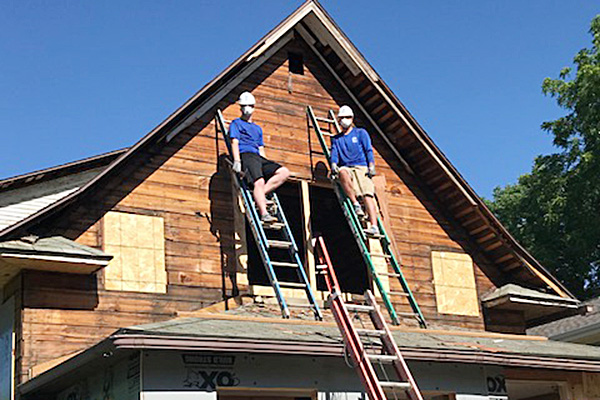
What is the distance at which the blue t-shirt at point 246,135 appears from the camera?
11.6 m

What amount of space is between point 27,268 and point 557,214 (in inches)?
894

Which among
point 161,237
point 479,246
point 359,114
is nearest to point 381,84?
point 359,114

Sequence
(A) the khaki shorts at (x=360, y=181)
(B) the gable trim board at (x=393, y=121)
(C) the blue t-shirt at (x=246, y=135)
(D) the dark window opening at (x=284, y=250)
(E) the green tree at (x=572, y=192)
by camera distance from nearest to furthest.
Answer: (C) the blue t-shirt at (x=246, y=135), (A) the khaki shorts at (x=360, y=181), (B) the gable trim board at (x=393, y=121), (D) the dark window opening at (x=284, y=250), (E) the green tree at (x=572, y=192)

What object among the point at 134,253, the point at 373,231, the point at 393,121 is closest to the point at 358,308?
the point at 373,231

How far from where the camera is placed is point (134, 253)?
35.7 ft

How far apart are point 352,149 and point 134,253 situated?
342cm

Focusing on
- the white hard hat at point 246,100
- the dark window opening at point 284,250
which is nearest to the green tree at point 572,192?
the dark window opening at point 284,250

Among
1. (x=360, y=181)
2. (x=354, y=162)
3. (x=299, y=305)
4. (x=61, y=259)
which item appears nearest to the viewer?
(x=61, y=259)

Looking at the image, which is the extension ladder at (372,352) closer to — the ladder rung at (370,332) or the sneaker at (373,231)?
the ladder rung at (370,332)

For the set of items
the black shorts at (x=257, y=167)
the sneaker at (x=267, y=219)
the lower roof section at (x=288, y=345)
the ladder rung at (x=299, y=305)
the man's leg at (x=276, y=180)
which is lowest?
the lower roof section at (x=288, y=345)

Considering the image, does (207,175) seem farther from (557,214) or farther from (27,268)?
(557,214)

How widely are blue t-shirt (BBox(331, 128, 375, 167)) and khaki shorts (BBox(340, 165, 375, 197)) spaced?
0.43 feet

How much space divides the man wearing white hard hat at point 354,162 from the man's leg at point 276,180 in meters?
0.96

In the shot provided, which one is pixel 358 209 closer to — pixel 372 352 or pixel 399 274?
pixel 399 274
